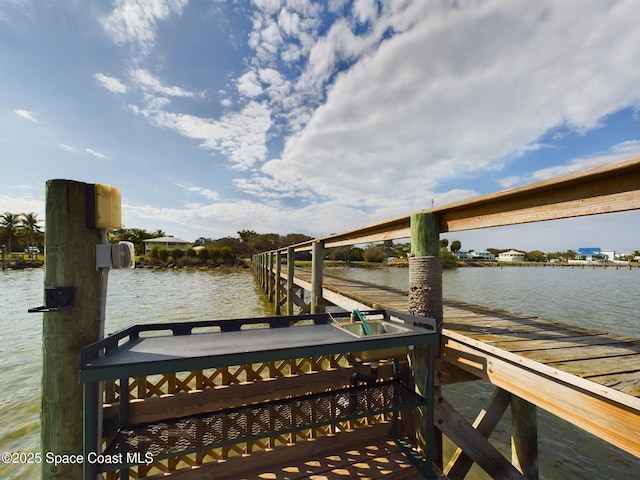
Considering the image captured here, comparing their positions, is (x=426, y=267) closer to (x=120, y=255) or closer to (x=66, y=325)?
(x=120, y=255)

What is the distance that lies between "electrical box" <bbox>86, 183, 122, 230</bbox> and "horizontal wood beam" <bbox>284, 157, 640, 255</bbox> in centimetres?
257

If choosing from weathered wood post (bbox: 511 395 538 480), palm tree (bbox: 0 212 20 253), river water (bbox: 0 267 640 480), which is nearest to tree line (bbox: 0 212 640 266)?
palm tree (bbox: 0 212 20 253)

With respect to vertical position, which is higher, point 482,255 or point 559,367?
point 559,367

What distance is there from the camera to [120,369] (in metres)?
1.42

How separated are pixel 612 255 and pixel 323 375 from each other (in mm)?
153282

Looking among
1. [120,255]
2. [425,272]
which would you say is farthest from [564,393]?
[120,255]

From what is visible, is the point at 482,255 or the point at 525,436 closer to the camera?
the point at 525,436

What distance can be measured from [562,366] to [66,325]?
10.2ft

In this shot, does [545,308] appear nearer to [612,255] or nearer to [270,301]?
[270,301]

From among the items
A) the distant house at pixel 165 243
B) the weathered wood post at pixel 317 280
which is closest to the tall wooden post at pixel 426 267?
the weathered wood post at pixel 317 280

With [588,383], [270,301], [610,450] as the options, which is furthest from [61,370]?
[270,301]

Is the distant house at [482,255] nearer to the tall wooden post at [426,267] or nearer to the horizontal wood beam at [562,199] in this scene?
the tall wooden post at [426,267]

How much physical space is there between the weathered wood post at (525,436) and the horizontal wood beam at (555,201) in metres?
2.06

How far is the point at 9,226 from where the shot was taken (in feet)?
161
